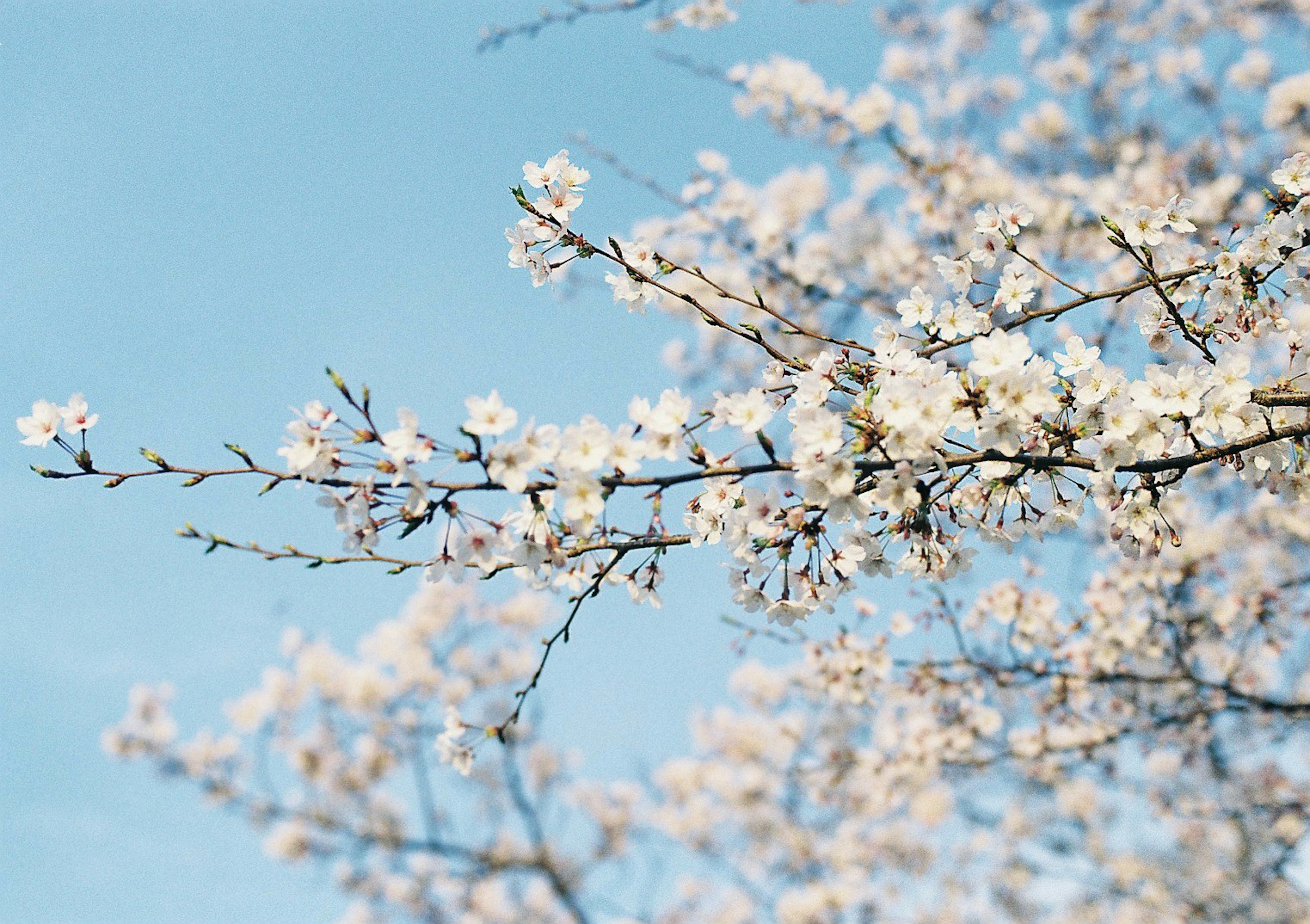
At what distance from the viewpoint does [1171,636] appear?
19.3 feet

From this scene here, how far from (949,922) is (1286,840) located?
304 inches

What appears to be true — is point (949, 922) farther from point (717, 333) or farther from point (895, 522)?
point (895, 522)

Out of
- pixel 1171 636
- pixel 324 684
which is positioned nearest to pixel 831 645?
pixel 1171 636

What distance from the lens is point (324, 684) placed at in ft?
40.4

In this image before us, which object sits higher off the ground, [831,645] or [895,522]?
[831,645]

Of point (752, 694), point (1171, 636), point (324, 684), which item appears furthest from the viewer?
point (752, 694)

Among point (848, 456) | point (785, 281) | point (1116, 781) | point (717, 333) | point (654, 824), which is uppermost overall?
point (717, 333)

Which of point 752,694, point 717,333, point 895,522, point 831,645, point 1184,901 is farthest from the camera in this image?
point 752,694

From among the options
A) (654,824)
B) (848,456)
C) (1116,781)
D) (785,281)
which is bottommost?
(848,456)

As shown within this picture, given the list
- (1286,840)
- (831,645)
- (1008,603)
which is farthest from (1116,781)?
(831,645)

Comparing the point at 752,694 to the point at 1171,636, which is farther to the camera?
the point at 752,694

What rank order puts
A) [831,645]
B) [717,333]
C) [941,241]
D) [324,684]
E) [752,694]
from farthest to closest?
[752,694] < [324,684] < [717,333] < [941,241] < [831,645]

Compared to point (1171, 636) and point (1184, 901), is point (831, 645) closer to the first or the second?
point (1171, 636)

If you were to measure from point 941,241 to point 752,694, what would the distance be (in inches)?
315
